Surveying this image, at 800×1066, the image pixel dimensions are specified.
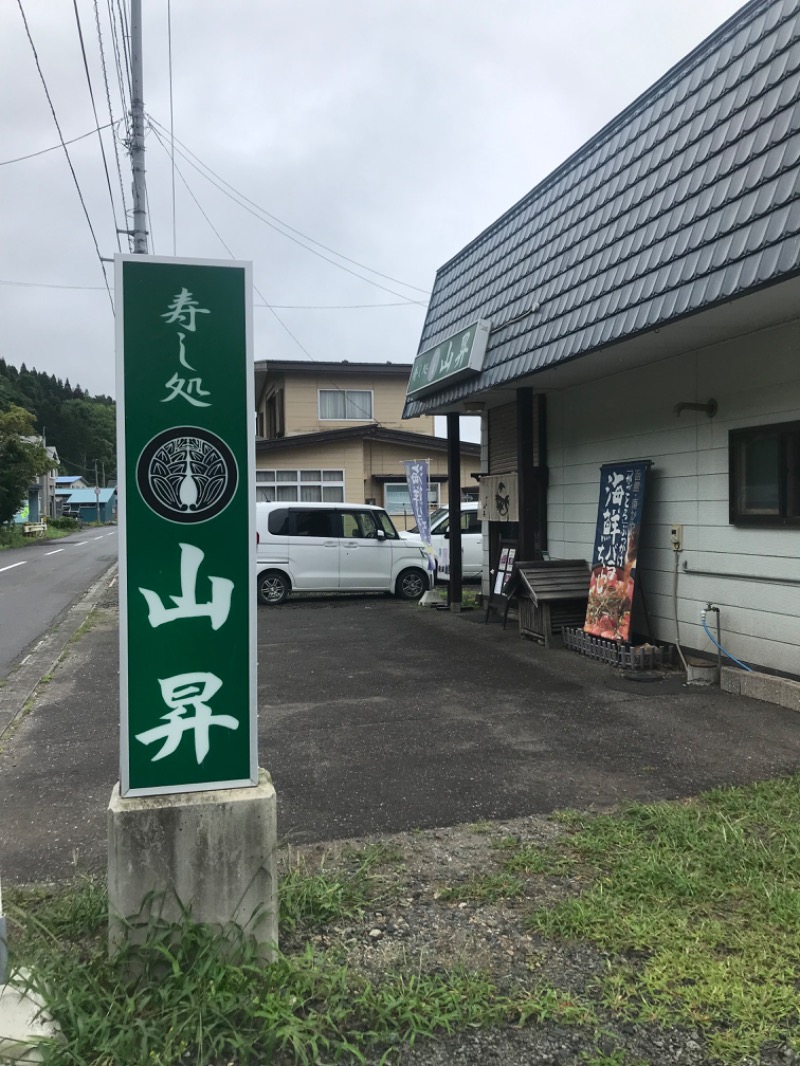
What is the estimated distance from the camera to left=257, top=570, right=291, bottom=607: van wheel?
12.7 m

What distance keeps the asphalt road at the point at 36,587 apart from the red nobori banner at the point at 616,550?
6182 millimetres

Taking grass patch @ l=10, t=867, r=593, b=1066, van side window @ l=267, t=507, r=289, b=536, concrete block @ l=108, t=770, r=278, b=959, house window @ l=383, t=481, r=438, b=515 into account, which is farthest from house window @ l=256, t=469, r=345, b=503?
grass patch @ l=10, t=867, r=593, b=1066

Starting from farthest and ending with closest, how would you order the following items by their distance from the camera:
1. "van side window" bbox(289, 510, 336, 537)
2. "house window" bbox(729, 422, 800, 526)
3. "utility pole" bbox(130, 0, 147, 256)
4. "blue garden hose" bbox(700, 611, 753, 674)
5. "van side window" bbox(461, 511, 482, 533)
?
"van side window" bbox(461, 511, 482, 533) → "van side window" bbox(289, 510, 336, 537) → "utility pole" bbox(130, 0, 147, 256) → "blue garden hose" bbox(700, 611, 753, 674) → "house window" bbox(729, 422, 800, 526)

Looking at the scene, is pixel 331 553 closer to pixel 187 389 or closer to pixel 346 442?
pixel 346 442

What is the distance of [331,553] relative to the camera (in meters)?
12.9

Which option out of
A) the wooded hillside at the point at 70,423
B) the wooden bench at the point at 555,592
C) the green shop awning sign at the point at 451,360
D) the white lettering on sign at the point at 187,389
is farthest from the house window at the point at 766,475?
the wooded hillside at the point at 70,423

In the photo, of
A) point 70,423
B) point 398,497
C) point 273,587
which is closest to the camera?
point 273,587

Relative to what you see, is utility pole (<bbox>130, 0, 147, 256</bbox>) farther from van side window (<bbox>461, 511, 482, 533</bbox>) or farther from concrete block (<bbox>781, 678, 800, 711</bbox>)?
concrete block (<bbox>781, 678, 800, 711</bbox>)

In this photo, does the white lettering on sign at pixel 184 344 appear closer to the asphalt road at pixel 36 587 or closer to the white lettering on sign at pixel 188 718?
the white lettering on sign at pixel 188 718

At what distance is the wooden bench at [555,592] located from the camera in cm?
866

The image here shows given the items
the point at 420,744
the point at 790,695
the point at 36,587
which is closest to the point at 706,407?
the point at 790,695

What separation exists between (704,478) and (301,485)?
16168 millimetres

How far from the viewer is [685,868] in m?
3.38

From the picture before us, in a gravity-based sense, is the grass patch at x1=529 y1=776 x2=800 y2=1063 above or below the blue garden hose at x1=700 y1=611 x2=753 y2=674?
below
